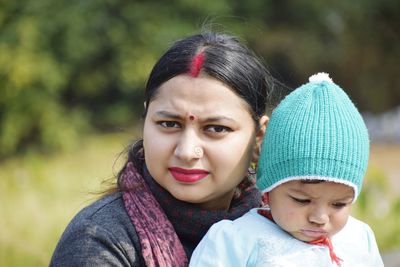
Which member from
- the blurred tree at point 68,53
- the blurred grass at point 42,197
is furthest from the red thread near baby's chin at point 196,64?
the blurred tree at point 68,53

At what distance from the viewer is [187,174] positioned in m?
2.29

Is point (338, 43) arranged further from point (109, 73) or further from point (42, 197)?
point (42, 197)

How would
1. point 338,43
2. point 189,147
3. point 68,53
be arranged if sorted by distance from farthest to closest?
1. point 338,43
2. point 68,53
3. point 189,147

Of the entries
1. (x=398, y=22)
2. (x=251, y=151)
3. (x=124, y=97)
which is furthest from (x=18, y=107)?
(x=251, y=151)

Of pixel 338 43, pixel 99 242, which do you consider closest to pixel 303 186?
pixel 99 242

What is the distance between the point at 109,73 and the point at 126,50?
642 millimetres

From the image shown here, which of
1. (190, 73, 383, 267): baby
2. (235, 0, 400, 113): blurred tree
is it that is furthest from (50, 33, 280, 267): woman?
(235, 0, 400, 113): blurred tree

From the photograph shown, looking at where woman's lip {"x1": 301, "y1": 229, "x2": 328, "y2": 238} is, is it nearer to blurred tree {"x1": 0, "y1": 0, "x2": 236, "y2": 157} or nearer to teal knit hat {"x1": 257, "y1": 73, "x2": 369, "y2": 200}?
teal knit hat {"x1": 257, "y1": 73, "x2": 369, "y2": 200}

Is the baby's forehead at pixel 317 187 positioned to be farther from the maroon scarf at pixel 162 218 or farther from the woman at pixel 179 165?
the maroon scarf at pixel 162 218

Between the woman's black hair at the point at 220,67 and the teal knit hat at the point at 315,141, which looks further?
the woman's black hair at the point at 220,67

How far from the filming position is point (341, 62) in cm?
1030

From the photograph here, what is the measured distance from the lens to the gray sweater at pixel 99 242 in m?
2.26

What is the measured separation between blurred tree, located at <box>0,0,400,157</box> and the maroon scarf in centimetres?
449

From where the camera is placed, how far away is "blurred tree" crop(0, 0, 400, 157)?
8117mm
